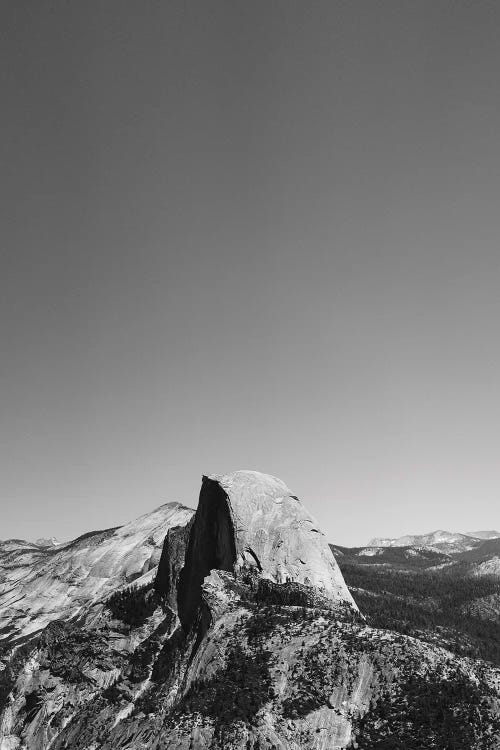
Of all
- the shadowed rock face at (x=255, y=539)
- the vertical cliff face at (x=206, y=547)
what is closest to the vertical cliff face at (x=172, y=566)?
the vertical cliff face at (x=206, y=547)

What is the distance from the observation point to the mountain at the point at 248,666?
45594 millimetres

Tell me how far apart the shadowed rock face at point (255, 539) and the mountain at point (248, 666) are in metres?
0.23

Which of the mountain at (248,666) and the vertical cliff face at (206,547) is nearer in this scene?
the mountain at (248,666)

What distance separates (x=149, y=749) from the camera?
4647 centimetres

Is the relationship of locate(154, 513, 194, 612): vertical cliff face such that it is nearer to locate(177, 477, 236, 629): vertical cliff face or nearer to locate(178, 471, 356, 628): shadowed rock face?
locate(177, 477, 236, 629): vertical cliff face

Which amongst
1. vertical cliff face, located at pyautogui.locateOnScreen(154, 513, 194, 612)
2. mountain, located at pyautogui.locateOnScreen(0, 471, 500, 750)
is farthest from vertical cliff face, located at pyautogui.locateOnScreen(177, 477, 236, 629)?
vertical cliff face, located at pyautogui.locateOnScreen(154, 513, 194, 612)

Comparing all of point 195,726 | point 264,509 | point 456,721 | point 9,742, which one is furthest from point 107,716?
point 456,721

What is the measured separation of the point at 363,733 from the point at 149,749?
20507 mm

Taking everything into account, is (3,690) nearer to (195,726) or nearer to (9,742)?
(9,742)

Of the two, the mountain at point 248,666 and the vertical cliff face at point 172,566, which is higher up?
the vertical cliff face at point 172,566

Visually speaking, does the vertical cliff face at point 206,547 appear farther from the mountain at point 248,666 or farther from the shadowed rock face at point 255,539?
the mountain at point 248,666

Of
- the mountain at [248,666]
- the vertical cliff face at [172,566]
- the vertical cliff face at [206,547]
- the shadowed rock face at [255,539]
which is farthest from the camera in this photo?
the vertical cliff face at [172,566]

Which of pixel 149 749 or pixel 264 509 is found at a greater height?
pixel 264 509

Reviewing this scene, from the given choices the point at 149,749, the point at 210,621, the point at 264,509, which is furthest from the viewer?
the point at 264,509
